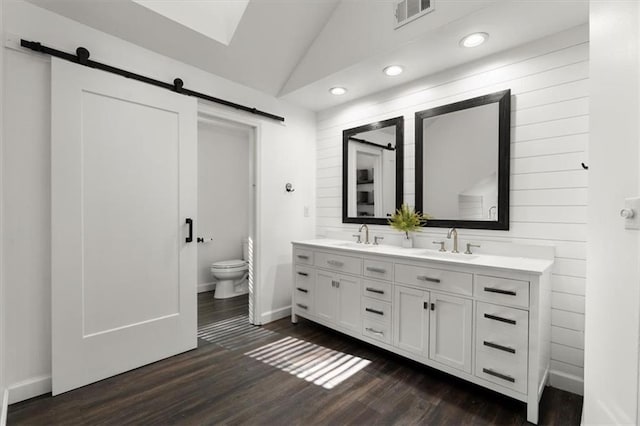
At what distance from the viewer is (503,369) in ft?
6.02

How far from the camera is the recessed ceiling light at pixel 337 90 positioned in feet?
10.1

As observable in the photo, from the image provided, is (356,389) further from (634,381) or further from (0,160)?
(0,160)

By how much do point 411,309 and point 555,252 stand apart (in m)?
1.04

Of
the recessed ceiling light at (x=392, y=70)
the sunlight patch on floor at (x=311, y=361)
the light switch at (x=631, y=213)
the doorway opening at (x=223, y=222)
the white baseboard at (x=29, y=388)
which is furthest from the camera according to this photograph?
the doorway opening at (x=223, y=222)

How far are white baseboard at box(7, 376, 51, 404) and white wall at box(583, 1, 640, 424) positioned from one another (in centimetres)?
298

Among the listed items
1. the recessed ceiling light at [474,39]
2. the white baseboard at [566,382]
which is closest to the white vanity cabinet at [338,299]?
the white baseboard at [566,382]

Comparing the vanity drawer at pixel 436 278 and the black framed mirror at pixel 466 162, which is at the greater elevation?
the black framed mirror at pixel 466 162

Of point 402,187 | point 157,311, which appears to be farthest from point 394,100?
point 157,311

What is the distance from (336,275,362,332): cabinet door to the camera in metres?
2.63

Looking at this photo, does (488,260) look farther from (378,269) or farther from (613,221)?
(613,221)

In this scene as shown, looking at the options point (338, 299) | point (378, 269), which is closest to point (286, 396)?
point (338, 299)

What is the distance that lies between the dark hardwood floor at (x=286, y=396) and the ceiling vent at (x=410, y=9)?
2559 mm

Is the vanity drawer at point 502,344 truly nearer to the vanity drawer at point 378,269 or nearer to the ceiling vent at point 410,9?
the vanity drawer at point 378,269

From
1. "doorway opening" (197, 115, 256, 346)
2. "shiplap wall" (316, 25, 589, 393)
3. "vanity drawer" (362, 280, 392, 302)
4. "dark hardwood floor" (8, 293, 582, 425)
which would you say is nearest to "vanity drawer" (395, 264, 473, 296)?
"vanity drawer" (362, 280, 392, 302)
